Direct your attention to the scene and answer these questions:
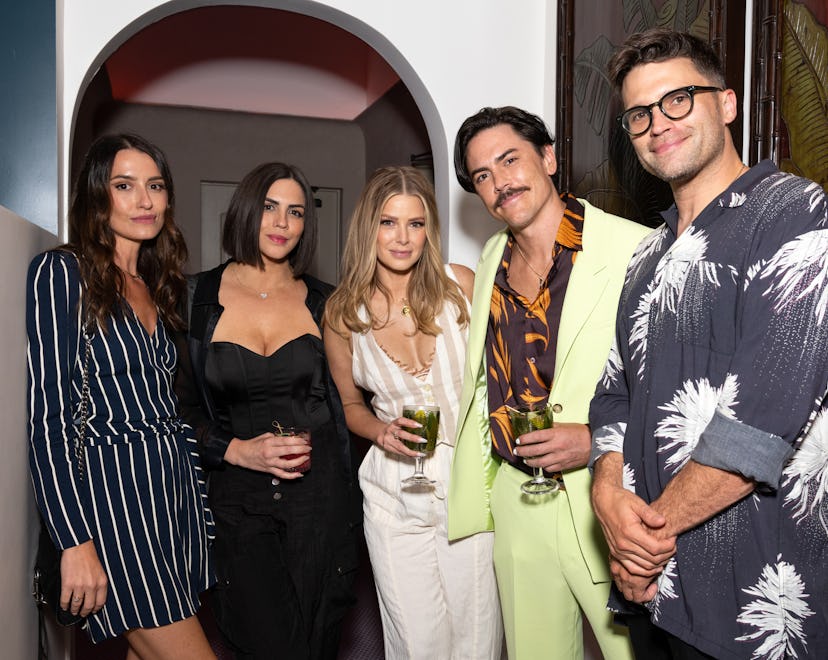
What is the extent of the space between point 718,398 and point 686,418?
84mm

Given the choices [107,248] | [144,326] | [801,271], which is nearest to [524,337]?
[801,271]

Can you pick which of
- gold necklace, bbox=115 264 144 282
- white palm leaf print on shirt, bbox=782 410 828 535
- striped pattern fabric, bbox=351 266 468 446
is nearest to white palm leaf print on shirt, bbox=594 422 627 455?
white palm leaf print on shirt, bbox=782 410 828 535

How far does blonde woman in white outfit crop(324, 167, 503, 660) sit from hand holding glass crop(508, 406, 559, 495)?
1.41 feet

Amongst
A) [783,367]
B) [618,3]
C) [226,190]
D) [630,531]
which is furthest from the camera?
[226,190]

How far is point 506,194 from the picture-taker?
7.82 ft

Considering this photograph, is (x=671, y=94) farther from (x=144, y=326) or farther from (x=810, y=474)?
(x=144, y=326)

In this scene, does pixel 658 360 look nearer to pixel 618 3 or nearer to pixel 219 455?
pixel 219 455

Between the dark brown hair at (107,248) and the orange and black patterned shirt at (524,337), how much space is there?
1.04 m

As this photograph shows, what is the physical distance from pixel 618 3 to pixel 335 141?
624cm

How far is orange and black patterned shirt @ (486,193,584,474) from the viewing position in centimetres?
226

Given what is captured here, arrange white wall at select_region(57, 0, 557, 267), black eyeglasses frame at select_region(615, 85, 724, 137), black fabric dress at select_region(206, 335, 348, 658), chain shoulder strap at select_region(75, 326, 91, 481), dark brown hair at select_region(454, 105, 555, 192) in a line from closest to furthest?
1. black eyeglasses frame at select_region(615, 85, 724, 137)
2. chain shoulder strap at select_region(75, 326, 91, 481)
3. dark brown hair at select_region(454, 105, 555, 192)
4. black fabric dress at select_region(206, 335, 348, 658)
5. white wall at select_region(57, 0, 557, 267)

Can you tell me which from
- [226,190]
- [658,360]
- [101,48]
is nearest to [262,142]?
[226,190]

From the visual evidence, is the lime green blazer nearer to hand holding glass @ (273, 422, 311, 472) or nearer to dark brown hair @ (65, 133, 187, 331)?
hand holding glass @ (273, 422, 311, 472)

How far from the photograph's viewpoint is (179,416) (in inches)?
102
